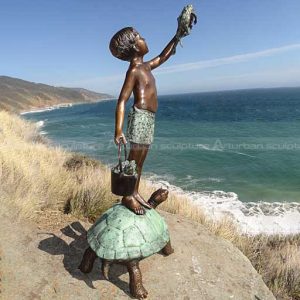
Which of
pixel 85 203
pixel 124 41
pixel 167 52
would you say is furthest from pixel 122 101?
pixel 85 203

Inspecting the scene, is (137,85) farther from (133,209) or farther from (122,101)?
(133,209)

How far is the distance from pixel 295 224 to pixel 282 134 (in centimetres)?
1974

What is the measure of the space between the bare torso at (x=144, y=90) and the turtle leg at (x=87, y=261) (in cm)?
170

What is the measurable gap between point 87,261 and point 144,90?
200cm

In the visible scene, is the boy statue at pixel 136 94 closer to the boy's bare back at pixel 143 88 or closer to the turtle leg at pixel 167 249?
the boy's bare back at pixel 143 88

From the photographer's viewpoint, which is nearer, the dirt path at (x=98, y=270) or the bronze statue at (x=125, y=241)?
the bronze statue at (x=125, y=241)

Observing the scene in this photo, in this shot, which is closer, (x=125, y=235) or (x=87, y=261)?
(x=125, y=235)

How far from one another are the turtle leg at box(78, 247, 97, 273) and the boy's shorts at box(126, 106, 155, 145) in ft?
4.36

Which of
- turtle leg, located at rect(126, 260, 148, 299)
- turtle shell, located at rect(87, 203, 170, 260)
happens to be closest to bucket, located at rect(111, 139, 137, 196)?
turtle shell, located at rect(87, 203, 170, 260)

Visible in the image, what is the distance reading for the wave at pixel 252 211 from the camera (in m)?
10.8

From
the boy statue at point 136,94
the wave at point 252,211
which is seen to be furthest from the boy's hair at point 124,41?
the wave at point 252,211

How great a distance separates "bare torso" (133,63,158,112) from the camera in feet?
13.6

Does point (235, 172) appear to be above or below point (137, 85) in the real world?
below

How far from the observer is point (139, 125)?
409 cm
